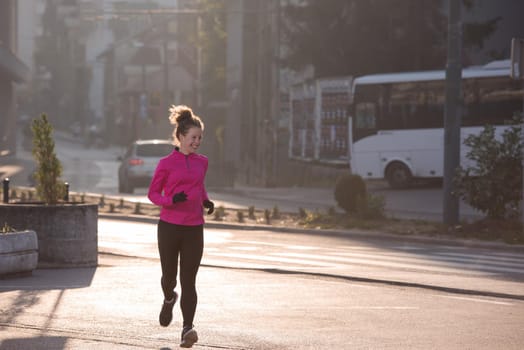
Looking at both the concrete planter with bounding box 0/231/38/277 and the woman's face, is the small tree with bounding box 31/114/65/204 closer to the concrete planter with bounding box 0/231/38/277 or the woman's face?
the concrete planter with bounding box 0/231/38/277

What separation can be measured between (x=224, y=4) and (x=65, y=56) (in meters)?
100

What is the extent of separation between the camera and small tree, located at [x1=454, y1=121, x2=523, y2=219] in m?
21.9

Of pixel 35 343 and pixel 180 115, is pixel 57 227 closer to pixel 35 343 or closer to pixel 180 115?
pixel 35 343

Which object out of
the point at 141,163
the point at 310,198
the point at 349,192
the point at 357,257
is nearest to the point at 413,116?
the point at 310,198

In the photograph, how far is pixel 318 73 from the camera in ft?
157

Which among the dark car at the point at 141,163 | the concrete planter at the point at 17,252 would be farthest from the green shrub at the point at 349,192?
the dark car at the point at 141,163

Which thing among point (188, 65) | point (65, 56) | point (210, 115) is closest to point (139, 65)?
point (188, 65)

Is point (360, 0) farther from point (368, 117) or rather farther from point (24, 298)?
point (24, 298)

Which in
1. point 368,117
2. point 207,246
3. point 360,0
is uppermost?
point 360,0

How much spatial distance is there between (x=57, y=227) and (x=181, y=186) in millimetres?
6636

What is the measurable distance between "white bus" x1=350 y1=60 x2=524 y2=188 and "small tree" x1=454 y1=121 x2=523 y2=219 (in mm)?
15284

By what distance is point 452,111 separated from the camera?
2303cm

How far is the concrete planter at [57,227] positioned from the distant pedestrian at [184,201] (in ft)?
21.1

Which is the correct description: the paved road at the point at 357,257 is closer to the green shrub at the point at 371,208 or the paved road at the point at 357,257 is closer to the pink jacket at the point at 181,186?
the green shrub at the point at 371,208
